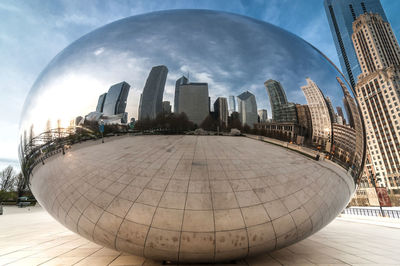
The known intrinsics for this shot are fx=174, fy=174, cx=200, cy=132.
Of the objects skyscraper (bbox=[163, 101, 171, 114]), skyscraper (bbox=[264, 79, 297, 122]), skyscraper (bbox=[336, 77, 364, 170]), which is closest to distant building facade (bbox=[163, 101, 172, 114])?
skyscraper (bbox=[163, 101, 171, 114])

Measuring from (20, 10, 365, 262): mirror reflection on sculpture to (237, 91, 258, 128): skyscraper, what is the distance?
12 mm

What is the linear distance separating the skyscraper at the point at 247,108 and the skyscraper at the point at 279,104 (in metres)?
0.22

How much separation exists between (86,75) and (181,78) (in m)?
1.29

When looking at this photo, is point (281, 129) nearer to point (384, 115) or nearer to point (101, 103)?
point (101, 103)

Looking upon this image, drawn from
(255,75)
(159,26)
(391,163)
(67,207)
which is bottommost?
(391,163)

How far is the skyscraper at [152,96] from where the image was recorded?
6.16 ft

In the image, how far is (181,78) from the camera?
197 centimetres

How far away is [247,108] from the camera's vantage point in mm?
1940

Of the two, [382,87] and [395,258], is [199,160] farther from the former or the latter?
[382,87]

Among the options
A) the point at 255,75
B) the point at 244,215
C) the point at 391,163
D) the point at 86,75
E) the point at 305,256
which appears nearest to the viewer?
the point at 244,215

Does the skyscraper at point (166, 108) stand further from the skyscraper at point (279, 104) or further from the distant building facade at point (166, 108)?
the skyscraper at point (279, 104)

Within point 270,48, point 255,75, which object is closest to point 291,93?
point 255,75

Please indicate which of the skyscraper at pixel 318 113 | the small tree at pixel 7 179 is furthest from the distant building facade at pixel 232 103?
the small tree at pixel 7 179

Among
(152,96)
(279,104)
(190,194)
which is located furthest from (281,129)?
(152,96)
